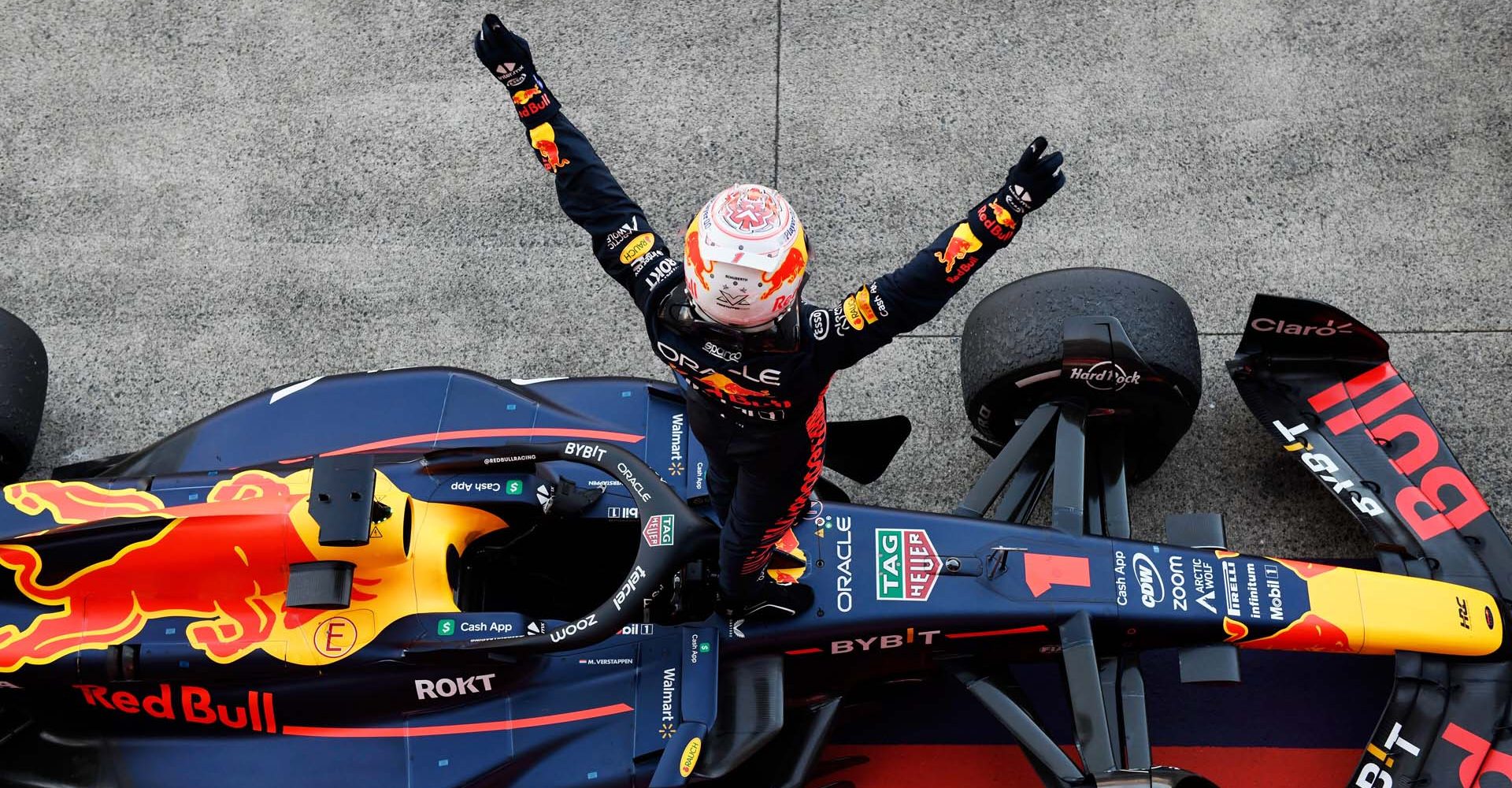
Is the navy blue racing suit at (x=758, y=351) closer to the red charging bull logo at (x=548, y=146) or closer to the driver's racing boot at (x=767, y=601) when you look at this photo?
the red charging bull logo at (x=548, y=146)

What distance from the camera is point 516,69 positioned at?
3.21m

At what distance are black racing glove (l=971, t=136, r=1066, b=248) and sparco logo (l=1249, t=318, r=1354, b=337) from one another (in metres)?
1.74

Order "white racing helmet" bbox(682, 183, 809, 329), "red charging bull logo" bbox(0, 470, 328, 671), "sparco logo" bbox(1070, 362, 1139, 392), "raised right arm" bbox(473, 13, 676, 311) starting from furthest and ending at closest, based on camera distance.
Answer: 1. "sparco logo" bbox(1070, 362, 1139, 392)
2. "red charging bull logo" bbox(0, 470, 328, 671)
3. "raised right arm" bbox(473, 13, 676, 311)
4. "white racing helmet" bbox(682, 183, 809, 329)

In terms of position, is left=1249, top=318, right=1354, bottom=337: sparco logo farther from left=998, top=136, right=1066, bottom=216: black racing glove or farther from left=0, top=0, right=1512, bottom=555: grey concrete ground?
left=998, top=136, right=1066, bottom=216: black racing glove

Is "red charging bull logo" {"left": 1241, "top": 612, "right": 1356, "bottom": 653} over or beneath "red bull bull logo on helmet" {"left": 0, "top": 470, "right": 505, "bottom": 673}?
beneath

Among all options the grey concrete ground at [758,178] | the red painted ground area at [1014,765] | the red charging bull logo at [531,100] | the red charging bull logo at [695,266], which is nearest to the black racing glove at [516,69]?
the red charging bull logo at [531,100]

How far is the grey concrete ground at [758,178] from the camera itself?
516 centimetres

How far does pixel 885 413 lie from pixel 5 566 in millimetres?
3054

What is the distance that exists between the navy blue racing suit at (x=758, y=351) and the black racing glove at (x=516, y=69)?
0.02 meters

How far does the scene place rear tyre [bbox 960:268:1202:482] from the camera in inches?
164

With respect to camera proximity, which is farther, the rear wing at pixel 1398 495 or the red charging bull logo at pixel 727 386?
the rear wing at pixel 1398 495

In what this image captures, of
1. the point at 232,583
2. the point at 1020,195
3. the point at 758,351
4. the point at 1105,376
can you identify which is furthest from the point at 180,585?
the point at 1105,376

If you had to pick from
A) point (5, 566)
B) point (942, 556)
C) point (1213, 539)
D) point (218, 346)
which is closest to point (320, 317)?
point (218, 346)

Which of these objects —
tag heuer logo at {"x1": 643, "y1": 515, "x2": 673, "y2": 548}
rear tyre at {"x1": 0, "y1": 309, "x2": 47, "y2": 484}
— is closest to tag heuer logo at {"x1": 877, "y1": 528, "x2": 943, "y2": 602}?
tag heuer logo at {"x1": 643, "y1": 515, "x2": 673, "y2": 548}
